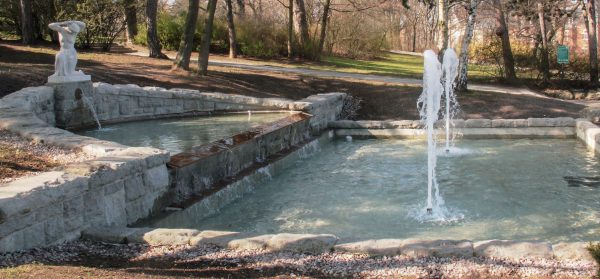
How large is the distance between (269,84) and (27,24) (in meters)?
10.0

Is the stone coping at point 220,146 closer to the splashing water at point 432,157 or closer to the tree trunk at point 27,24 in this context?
the splashing water at point 432,157

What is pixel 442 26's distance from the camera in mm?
15703

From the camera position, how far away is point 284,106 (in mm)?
13211

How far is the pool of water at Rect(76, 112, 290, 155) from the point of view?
9758mm

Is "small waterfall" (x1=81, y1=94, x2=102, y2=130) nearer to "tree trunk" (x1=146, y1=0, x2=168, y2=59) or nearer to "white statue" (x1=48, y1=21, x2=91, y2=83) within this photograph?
"white statue" (x1=48, y1=21, x2=91, y2=83)

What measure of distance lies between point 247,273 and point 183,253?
0.73 metres

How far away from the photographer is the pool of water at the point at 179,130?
976 centimetres

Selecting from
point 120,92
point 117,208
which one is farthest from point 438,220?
point 120,92

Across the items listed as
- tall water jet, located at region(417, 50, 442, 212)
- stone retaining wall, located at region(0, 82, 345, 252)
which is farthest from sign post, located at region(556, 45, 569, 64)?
stone retaining wall, located at region(0, 82, 345, 252)

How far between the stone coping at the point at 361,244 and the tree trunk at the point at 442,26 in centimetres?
1132

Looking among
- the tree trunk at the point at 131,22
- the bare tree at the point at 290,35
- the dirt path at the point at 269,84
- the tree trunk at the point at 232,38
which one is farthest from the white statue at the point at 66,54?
→ the bare tree at the point at 290,35

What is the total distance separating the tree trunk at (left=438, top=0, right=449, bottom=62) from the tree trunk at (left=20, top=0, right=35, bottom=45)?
46.1ft

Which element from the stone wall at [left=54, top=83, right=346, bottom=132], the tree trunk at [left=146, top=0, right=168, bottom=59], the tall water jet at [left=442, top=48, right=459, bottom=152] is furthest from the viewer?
the tree trunk at [left=146, top=0, right=168, bottom=59]

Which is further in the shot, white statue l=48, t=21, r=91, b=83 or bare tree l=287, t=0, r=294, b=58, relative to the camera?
bare tree l=287, t=0, r=294, b=58
